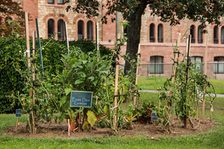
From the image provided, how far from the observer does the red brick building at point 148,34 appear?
43.6 metres

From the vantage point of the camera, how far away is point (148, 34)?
49156mm

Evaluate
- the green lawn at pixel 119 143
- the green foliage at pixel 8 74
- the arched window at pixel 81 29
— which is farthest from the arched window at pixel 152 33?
the green lawn at pixel 119 143

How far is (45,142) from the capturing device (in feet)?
32.9

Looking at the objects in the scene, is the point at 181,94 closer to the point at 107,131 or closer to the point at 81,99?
the point at 107,131

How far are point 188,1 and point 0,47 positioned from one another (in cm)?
701

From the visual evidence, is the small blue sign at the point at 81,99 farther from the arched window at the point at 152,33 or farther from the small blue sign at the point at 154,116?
the arched window at the point at 152,33

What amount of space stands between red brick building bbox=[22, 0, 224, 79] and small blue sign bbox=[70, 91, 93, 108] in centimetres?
2960

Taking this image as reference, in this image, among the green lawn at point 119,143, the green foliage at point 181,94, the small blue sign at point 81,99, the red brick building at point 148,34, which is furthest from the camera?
the red brick building at point 148,34

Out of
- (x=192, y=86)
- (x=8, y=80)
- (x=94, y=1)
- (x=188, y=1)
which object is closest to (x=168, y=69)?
(x=94, y=1)

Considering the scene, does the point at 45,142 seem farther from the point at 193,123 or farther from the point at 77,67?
the point at 193,123

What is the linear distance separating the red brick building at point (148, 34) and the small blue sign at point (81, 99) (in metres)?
29.6

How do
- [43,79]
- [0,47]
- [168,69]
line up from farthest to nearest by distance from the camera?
[168,69] → [0,47] → [43,79]

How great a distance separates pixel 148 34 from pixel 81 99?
38.9m

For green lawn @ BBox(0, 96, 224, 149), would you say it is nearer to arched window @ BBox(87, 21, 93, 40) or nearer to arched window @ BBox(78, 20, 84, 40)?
arched window @ BBox(78, 20, 84, 40)
